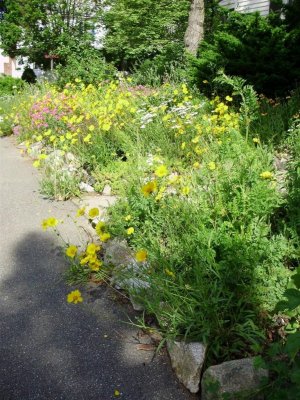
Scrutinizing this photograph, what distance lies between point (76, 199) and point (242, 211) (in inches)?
101

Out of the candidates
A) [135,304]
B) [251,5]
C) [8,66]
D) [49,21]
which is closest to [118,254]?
[135,304]

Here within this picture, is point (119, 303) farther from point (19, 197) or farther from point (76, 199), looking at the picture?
point (19, 197)

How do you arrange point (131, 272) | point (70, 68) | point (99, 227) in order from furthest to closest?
point (70, 68)
point (99, 227)
point (131, 272)

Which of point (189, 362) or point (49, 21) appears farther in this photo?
point (49, 21)

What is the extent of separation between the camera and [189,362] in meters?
2.08

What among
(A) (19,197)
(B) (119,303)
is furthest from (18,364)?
(A) (19,197)

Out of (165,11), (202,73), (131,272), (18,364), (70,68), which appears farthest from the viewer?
(165,11)

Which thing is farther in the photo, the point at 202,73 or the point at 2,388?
the point at 202,73

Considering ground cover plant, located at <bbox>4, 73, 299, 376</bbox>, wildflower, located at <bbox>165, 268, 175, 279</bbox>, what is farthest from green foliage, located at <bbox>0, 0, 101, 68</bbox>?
wildflower, located at <bbox>165, 268, 175, 279</bbox>

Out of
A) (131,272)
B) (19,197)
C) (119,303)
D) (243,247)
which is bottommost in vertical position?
(19,197)

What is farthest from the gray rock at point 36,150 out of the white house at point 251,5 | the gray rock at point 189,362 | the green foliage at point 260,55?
the white house at point 251,5

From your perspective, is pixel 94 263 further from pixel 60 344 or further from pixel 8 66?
pixel 8 66

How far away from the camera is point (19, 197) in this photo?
5047mm

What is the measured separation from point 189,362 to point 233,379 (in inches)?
10.0
